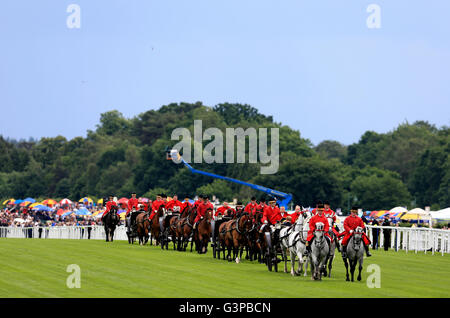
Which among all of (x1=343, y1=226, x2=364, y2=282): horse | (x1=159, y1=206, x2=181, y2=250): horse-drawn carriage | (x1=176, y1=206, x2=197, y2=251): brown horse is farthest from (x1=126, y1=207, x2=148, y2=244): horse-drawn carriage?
(x1=343, y1=226, x2=364, y2=282): horse

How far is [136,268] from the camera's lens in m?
25.0

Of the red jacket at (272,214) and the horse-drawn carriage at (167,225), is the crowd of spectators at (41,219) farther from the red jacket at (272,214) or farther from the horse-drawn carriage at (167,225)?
the red jacket at (272,214)

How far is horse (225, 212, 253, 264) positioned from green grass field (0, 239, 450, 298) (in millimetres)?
685

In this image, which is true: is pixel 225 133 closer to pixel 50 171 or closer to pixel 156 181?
pixel 156 181

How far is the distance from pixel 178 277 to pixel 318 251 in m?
3.58

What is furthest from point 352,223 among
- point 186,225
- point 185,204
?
point 185,204

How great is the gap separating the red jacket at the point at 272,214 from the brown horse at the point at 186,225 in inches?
291

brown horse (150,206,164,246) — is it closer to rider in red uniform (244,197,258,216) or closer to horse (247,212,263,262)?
horse (247,212,263,262)

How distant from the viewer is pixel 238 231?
2897cm

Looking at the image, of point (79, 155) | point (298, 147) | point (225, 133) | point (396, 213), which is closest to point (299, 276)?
point (396, 213)

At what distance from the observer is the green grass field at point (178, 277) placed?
62.8 ft

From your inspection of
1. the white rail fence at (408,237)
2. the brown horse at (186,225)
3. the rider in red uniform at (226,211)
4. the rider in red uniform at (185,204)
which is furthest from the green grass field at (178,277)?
the white rail fence at (408,237)
